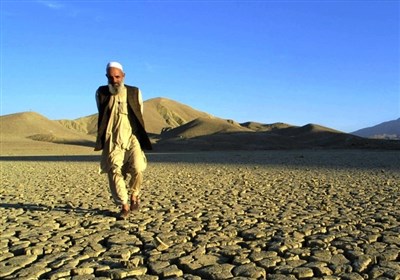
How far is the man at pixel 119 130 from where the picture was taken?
506 cm

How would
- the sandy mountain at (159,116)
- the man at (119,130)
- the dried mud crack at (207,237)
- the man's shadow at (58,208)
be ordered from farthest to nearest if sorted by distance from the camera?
the sandy mountain at (159,116) < the man's shadow at (58,208) < the man at (119,130) < the dried mud crack at (207,237)

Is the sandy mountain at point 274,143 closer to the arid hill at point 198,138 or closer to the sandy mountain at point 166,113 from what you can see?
the arid hill at point 198,138

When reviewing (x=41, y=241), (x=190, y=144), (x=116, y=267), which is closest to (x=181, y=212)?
(x=41, y=241)

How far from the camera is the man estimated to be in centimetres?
506

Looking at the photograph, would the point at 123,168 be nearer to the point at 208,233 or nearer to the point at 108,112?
the point at 108,112

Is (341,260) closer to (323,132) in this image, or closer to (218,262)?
(218,262)

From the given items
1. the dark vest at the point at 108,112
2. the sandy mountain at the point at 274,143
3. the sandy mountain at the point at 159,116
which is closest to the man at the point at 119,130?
the dark vest at the point at 108,112

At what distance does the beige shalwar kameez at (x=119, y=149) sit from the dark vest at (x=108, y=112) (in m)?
0.04

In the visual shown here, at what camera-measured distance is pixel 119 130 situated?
16.7ft

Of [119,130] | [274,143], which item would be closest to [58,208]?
[119,130]

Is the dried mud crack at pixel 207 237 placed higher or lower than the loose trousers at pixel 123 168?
lower

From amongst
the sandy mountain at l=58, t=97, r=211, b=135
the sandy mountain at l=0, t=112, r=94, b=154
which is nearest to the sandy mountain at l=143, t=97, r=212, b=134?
the sandy mountain at l=58, t=97, r=211, b=135

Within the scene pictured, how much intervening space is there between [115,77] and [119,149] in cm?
81

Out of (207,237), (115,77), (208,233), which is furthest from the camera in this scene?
(115,77)
